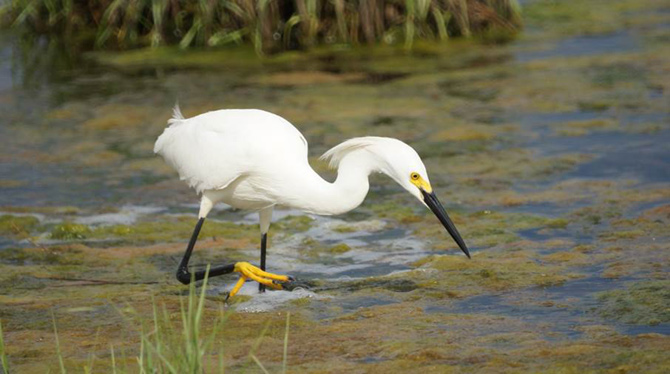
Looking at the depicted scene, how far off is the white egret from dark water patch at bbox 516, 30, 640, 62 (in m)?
4.64

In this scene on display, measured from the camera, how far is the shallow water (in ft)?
14.5

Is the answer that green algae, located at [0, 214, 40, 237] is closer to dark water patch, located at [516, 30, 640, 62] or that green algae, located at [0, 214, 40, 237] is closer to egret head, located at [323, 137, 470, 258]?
egret head, located at [323, 137, 470, 258]

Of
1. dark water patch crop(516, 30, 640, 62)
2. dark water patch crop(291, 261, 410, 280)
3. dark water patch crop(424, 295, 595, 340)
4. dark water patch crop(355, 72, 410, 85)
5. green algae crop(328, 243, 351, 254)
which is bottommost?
dark water patch crop(291, 261, 410, 280)

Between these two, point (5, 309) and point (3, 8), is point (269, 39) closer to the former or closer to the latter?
point (3, 8)

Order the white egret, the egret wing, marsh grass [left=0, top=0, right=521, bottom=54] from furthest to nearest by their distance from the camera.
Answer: marsh grass [left=0, top=0, right=521, bottom=54] < the egret wing < the white egret

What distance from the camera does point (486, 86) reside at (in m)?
8.53

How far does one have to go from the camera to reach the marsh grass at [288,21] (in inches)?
366

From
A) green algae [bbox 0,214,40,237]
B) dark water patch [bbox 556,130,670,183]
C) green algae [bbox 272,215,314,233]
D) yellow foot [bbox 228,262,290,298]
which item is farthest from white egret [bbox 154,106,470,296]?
dark water patch [bbox 556,130,670,183]

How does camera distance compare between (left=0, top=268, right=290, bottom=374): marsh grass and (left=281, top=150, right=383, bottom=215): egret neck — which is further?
(left=281, top=150, right=383, bottom=215): egret neck

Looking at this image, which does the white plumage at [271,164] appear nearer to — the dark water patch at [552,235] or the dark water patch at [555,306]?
the dark water patch at [555,306]

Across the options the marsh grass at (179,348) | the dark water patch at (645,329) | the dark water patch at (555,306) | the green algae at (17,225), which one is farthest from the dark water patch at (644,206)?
the green algae at (17,225)

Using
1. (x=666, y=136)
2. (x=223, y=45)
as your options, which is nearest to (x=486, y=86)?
(x=666, y=136)

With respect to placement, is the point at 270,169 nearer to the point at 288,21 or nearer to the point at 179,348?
the point at 179,348

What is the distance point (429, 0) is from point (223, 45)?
1.80 m
